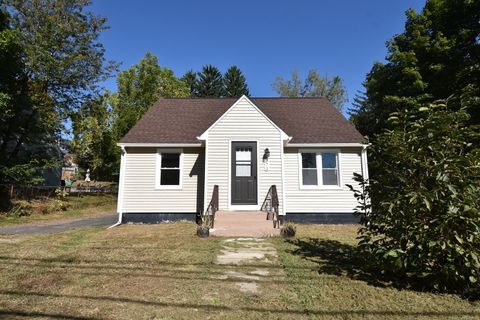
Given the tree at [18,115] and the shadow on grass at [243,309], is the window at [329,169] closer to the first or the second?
the shadow on grass at [243,309]

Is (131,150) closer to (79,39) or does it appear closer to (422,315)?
(422,315)

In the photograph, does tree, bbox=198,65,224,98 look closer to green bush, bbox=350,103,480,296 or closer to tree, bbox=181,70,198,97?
tree, bbox=181,70,198,97

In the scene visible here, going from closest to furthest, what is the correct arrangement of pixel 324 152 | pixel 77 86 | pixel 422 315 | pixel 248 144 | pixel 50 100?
pixel 422 315, pixel 248 144, pixel 324 152, pixel 50 100, pixel 77 86

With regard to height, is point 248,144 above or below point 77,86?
below

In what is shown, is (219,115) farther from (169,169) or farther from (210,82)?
(210,82)

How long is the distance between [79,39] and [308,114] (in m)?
17.5

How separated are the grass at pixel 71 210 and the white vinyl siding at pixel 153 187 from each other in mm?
5067

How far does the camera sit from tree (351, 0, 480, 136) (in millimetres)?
17172

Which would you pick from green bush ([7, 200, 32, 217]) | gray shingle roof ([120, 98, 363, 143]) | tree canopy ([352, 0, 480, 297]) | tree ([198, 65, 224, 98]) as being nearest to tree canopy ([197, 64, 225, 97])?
tree ([198, 65, 224, 98])

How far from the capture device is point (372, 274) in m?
4.85

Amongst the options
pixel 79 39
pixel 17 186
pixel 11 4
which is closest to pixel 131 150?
pixel 17 186

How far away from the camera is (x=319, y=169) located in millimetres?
11383

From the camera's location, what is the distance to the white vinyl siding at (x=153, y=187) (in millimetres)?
11117

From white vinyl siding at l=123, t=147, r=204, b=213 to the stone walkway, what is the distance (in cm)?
413
